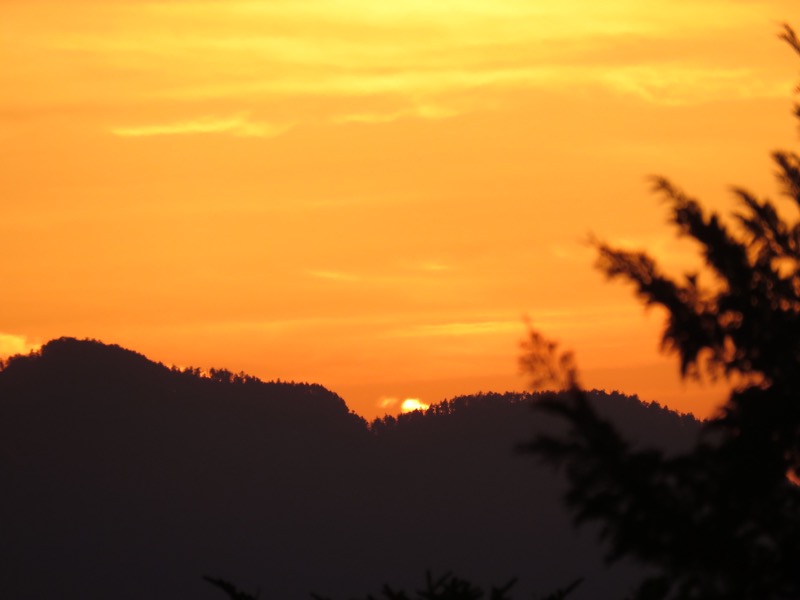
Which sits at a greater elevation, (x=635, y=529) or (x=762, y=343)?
(x=762, y=343)

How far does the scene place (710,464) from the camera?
30.9 ft

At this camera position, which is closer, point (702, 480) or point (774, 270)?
point (702, 480)

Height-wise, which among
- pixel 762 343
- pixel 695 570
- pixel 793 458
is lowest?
pixel 695 570

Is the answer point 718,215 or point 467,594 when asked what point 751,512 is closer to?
point 718,215

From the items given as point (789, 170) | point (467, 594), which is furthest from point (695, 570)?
point (467, 594)

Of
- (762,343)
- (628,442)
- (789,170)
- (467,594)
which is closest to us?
(628,442)

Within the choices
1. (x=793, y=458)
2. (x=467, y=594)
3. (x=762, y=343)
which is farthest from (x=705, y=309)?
(x=467, y=594)

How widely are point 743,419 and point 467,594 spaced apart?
20.6 feet

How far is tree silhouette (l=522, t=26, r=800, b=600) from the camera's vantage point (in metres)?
9.20

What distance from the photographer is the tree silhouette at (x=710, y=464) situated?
9.20 meters

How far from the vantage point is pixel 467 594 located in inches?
603

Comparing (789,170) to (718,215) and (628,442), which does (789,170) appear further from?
(628,442)

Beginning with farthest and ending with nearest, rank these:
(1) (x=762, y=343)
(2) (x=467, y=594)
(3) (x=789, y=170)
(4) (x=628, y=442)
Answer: (2) (x=467, y=594) < (3) (x=789, y=170) < (1) (x=762, y=343) < (4) (x=628, y=442)

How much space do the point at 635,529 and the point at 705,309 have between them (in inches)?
59.1
